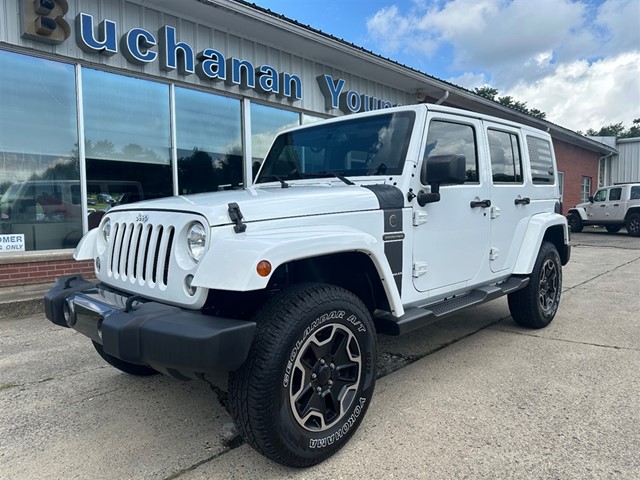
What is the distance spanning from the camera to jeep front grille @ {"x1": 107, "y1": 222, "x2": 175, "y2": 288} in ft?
7.82

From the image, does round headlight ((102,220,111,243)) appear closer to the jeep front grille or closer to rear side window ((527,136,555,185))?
the jeep front grille

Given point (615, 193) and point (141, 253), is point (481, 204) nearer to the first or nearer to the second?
point (141, 253)

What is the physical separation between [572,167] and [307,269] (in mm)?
22911

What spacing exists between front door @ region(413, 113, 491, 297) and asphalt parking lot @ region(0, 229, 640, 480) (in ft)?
2.51

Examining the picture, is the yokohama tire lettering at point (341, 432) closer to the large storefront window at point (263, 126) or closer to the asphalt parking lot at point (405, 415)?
the asphalt parking lot at point (405, 415)

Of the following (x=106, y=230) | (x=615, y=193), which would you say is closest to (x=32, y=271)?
(x=106, y=230)

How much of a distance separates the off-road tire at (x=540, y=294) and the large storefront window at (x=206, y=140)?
4.91m

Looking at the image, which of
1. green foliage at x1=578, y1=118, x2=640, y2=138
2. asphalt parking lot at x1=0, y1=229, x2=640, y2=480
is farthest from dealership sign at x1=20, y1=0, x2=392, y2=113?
green foliage at x1=578, y1=118, x2=640, y2=138

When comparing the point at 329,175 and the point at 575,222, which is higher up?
the point at 329,175

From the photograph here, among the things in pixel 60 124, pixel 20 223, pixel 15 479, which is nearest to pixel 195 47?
pixel 60 124

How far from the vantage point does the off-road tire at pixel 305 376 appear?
213 centimetres

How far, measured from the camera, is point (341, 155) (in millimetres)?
3490

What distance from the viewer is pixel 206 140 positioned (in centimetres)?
831

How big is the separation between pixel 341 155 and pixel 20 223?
516 cm
